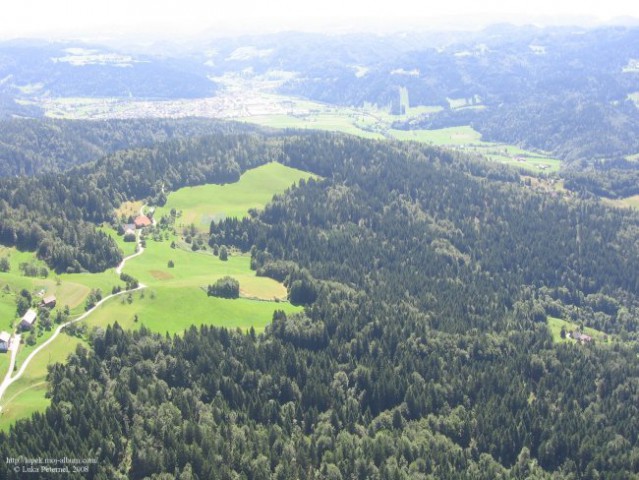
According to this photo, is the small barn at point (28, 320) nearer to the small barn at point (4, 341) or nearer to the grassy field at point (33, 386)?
the small barn at point (4, 341)

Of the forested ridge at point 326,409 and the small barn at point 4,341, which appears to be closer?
the forested ridge at point 326,409

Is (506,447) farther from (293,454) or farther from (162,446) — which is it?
(162,446)

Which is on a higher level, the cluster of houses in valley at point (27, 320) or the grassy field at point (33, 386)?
the cluster of houses in valley at point (27, 320)

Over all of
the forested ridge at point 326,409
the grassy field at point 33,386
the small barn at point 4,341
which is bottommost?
the forested ridge at point 326,409

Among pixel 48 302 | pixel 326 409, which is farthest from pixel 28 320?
pixel 326 409

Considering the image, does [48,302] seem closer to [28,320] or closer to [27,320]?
[28,320]

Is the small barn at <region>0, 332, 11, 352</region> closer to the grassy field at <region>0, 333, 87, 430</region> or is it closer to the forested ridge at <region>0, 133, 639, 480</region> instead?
the grassy field at <region>0, 333, 87, 430</region>

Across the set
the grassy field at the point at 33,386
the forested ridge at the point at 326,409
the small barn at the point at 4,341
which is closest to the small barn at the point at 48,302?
the grassy field at the point at 33,386

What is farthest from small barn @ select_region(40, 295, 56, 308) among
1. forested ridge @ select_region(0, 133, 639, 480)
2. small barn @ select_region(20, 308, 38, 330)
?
forested ridge @ select_region(0, 133, 639, 480)
